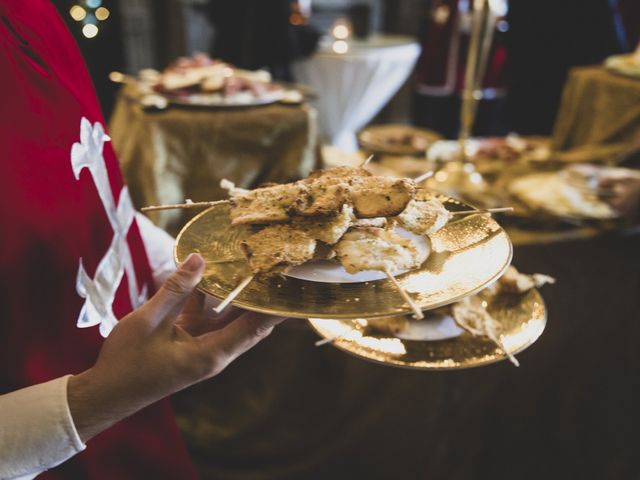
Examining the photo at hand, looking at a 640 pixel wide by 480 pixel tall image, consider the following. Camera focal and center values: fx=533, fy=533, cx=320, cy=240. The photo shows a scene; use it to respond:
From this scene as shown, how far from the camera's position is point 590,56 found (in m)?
3.22

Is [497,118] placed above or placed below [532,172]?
below

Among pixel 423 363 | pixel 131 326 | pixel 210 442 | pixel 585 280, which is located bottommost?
pixel 210 442

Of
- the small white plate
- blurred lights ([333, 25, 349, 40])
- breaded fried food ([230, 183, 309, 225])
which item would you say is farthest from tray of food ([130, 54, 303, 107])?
blurred lights ([333, 25, 349, 40])

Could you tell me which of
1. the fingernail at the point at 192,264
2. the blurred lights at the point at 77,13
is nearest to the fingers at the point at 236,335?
the fingernail at the point at 192,264

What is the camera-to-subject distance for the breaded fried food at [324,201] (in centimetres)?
69

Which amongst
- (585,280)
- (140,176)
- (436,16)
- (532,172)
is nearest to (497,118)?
(436,16)

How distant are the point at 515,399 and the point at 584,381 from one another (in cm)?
27

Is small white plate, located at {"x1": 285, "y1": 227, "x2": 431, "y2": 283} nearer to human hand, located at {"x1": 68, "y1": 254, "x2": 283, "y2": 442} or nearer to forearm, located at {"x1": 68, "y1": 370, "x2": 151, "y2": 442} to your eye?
human hand, located at {"x1": 68, "y1": 254, "x2": 283, "y2": 442}

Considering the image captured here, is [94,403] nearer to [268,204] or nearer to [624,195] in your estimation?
[268,204]

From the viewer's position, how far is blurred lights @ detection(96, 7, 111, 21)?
421cm

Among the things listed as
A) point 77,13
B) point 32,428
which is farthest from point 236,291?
point 77,13

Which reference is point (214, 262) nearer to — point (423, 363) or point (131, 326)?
point (131, 326)

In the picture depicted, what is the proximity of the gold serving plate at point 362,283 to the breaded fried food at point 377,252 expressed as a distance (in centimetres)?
2

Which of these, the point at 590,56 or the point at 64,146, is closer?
the point at 64,146
